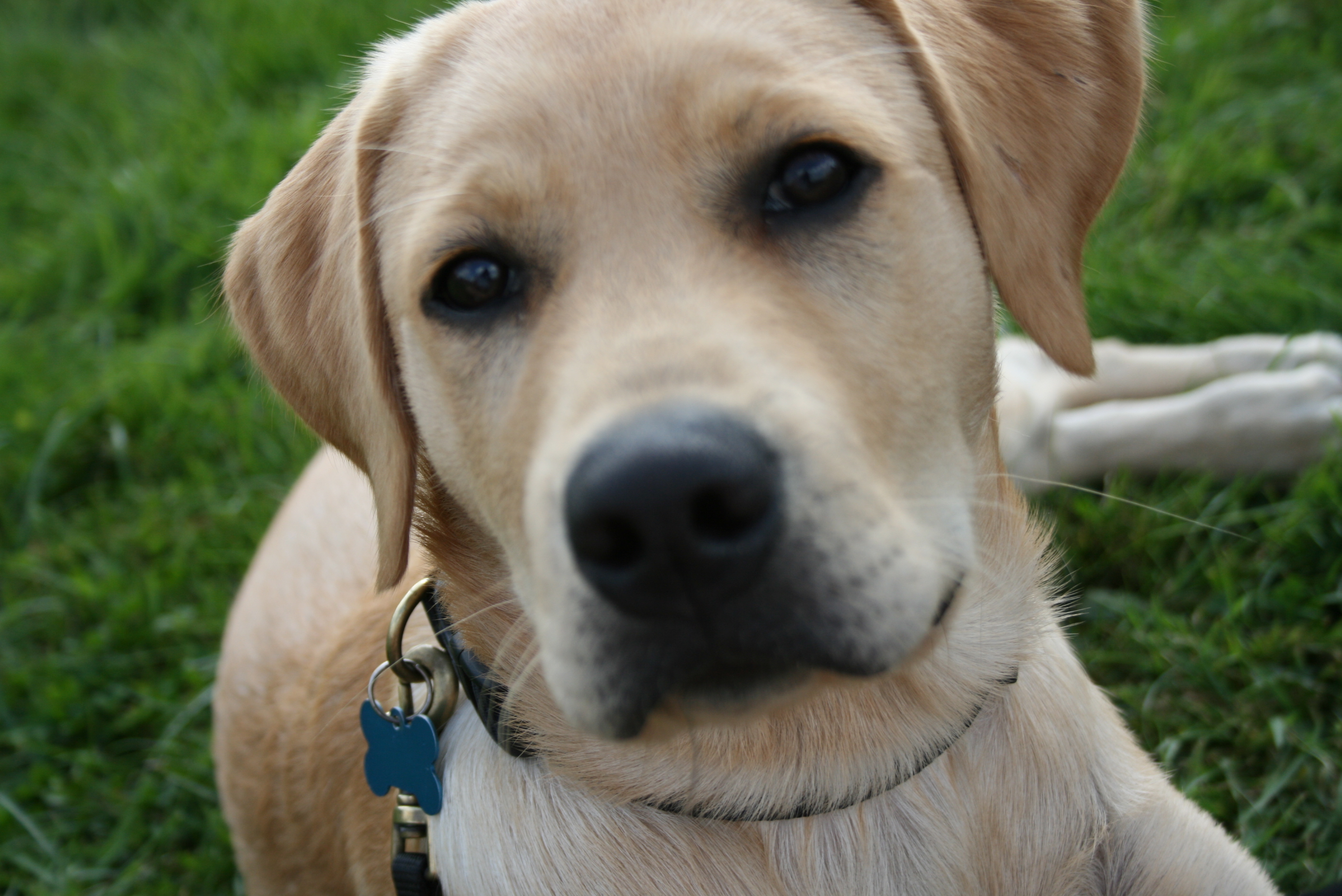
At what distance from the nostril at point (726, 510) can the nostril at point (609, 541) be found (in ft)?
0.31

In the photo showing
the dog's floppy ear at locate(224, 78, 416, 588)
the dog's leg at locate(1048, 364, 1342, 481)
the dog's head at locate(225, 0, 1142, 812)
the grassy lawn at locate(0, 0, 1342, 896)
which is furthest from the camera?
the dog's leg at locate(1048, 364, 1342, 481)

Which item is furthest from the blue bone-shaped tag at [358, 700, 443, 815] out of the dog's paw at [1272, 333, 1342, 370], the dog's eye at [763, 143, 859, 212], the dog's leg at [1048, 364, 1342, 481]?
the dog's paw at [1272, 333, 1342, 370]

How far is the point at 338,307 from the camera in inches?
96.6

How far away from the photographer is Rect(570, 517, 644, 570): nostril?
1.56m

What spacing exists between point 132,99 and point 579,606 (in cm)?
699

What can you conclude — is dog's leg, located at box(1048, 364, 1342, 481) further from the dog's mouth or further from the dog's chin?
the dog's chin

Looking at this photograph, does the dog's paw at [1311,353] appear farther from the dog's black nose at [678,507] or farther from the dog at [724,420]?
the dog's black nose at [678,507]

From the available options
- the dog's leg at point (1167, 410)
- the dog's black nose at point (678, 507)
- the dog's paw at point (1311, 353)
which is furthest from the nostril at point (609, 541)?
the dog's paw at point (1311, 353)

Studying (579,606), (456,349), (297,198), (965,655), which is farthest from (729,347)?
(297,198)

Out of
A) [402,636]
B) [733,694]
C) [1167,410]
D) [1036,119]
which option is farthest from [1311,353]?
[402,636]

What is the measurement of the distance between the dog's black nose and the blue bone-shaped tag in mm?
943

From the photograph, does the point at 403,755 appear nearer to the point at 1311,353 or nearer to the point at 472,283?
the point at 472,283

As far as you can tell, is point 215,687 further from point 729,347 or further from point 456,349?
point 729,347

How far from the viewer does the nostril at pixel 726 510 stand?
4.99 feet
